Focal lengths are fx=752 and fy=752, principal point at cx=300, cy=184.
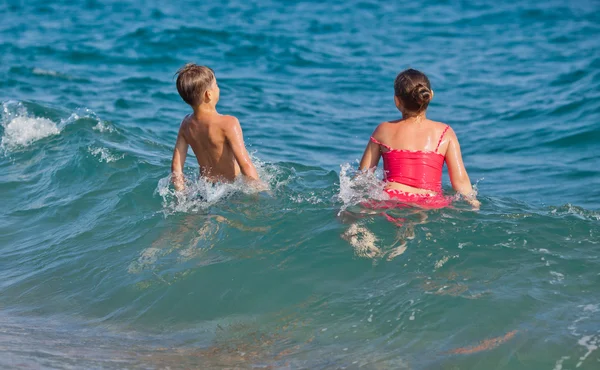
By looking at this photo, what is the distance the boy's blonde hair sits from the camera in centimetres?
602

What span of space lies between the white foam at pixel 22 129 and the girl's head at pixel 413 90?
5365 mm

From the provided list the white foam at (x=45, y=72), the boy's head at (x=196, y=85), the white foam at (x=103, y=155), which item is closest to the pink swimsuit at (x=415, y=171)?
the boy's head at (x=196, y=85)

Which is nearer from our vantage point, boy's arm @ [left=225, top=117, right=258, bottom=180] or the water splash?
boy's arm @ [left=225, top=117, right=258, bottom=180]

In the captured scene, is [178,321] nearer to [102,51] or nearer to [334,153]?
[334,153]

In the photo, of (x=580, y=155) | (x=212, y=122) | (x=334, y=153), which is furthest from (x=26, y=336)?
(x=580, y=155)

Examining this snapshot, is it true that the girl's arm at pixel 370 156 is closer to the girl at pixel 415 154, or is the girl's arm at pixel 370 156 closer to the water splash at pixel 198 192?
the girl at pixel 415 154

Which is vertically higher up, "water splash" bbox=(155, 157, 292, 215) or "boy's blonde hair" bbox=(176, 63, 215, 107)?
"boy's blonde hair" bbox=(176, 63, 215, 107)

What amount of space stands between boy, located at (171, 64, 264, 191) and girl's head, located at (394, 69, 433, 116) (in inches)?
52.7

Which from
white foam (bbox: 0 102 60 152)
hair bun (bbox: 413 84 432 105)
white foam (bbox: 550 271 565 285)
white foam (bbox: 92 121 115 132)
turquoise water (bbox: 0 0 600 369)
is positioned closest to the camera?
turquoise water (bbox: 0 0 600 369)

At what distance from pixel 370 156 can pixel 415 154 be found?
358 millimetres

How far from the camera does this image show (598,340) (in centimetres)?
413

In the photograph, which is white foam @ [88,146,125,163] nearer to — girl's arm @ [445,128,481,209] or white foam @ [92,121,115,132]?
white foam @ [92,121,115,132]

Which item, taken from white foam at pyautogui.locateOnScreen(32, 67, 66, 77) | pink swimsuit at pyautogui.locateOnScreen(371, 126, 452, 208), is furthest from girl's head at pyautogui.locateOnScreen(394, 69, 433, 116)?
white foam at pyautogui.locateOnScreen(32, 67, 66, 77)

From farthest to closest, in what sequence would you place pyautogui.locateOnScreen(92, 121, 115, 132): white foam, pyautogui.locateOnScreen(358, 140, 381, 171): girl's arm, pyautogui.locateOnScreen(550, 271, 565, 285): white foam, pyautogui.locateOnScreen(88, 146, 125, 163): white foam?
1. pyautogui.locateOnScreen(92, 121, 115, 132): white foam
2. pyautogui.locateOnScreen(88, 146, 125, 163): white foam
3. pyautogui.locateOnScreen(358, 140, 381, 171): girl's arm
4. pyautogui.locateOnScreen(550, 271, 565, 285): white foam
